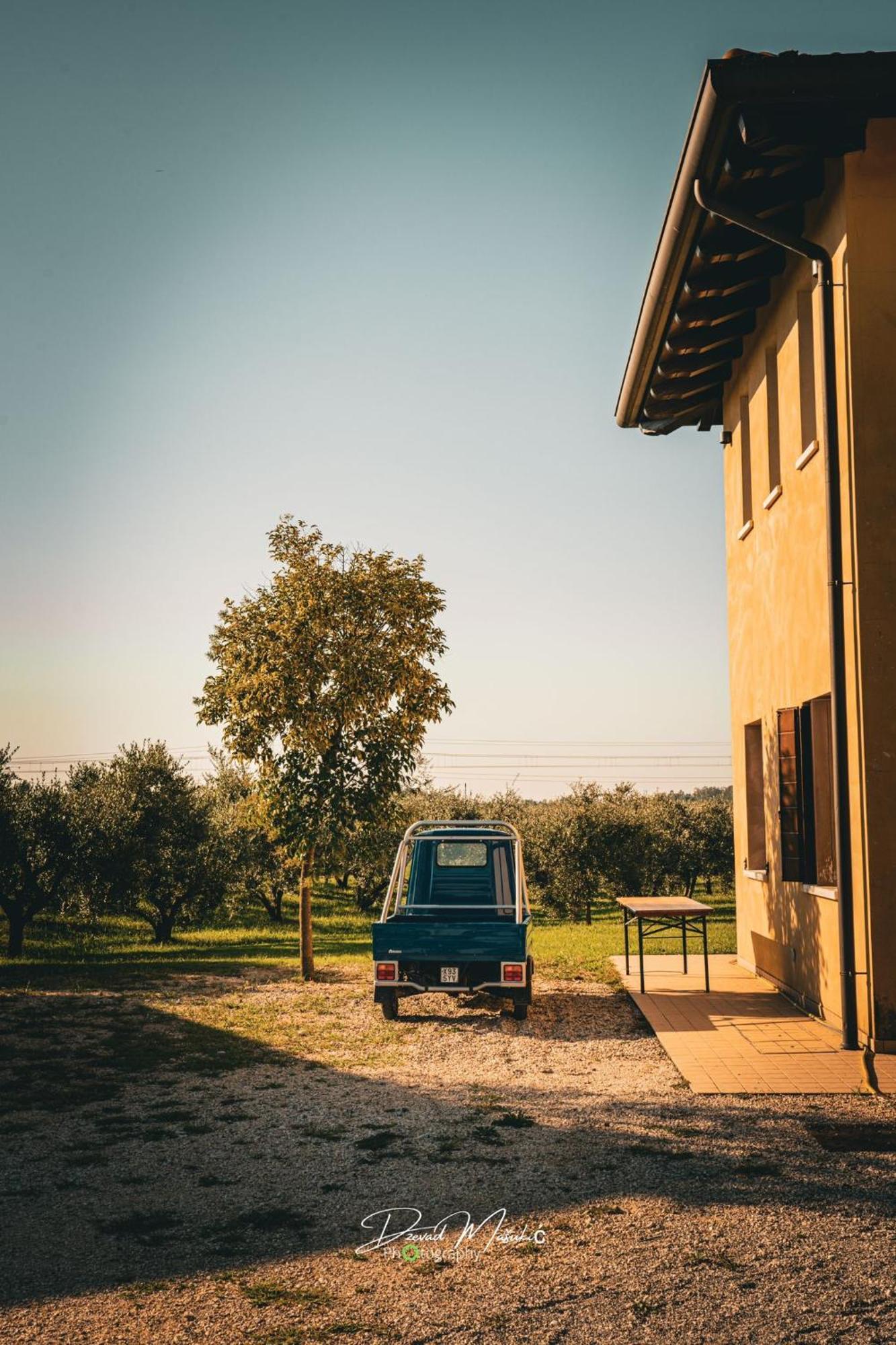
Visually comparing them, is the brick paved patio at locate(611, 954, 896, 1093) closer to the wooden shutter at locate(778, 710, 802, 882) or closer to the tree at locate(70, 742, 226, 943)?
the wooden shutter at locate(778, 710, 802, 882)

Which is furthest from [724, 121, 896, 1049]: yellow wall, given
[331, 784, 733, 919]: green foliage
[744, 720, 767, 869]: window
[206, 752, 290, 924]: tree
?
[331, 784, 733, 919]: green foliage

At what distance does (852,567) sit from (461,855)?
6.25 metres

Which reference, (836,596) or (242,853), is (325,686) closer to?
(836,596)

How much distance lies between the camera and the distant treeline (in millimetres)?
16281

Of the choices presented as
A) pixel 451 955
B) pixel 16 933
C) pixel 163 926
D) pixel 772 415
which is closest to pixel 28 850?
pixel 16 933

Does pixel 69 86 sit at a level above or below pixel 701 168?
above

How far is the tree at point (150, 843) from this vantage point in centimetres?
1730

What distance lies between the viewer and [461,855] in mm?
12445

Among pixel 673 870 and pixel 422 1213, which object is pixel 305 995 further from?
pixel 673 870

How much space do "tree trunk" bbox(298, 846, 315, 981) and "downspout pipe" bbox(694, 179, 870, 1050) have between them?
679cm

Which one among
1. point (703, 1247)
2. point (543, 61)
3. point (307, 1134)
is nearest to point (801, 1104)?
point (703, 1247)

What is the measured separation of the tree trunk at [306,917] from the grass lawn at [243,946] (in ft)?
4.12

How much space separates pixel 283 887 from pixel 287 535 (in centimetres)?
1322

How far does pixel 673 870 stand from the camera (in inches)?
1045
